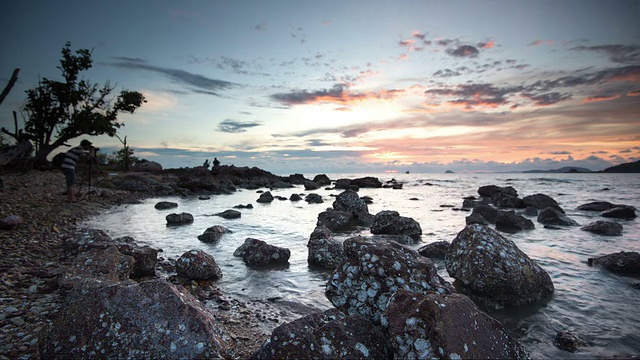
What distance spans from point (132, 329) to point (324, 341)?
246 cm

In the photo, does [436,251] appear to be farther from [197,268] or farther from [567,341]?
[197,268]

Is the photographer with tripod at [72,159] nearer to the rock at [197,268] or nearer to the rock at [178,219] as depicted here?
the rock at [178,219]

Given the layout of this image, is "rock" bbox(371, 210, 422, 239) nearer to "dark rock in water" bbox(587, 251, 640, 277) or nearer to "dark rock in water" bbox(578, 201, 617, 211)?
"dark rock in water" bbox(587, 251, 640, 277)

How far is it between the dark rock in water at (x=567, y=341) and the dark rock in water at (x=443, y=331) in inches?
70.3

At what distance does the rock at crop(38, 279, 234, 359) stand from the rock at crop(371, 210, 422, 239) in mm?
10490

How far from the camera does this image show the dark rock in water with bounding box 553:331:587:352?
4.85 m

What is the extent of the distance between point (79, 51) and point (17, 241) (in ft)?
107

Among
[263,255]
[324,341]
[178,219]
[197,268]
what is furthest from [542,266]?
[178,219]

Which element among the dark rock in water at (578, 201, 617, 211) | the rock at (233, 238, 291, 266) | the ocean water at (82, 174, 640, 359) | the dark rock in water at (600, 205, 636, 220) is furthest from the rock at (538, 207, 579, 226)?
the rock at (233, 238, 291, 266)

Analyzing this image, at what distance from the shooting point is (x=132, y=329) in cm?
380

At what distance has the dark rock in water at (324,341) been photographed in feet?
11.5

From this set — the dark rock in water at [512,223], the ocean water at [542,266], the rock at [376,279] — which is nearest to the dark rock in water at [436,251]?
the ocean water at [542,266]

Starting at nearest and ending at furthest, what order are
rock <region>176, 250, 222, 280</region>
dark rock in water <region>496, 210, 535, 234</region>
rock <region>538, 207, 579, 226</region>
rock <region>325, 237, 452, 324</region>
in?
rock <region>325, 237, 452, 324</region> → rock <region>176, 250, 222, 280</region> → dark rock in water <region>496, 210, 535, 234</region> → rock <region>538, 207, 579, 226</region>

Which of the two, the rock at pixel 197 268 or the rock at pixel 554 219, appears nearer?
the rock at pixel 197 268
